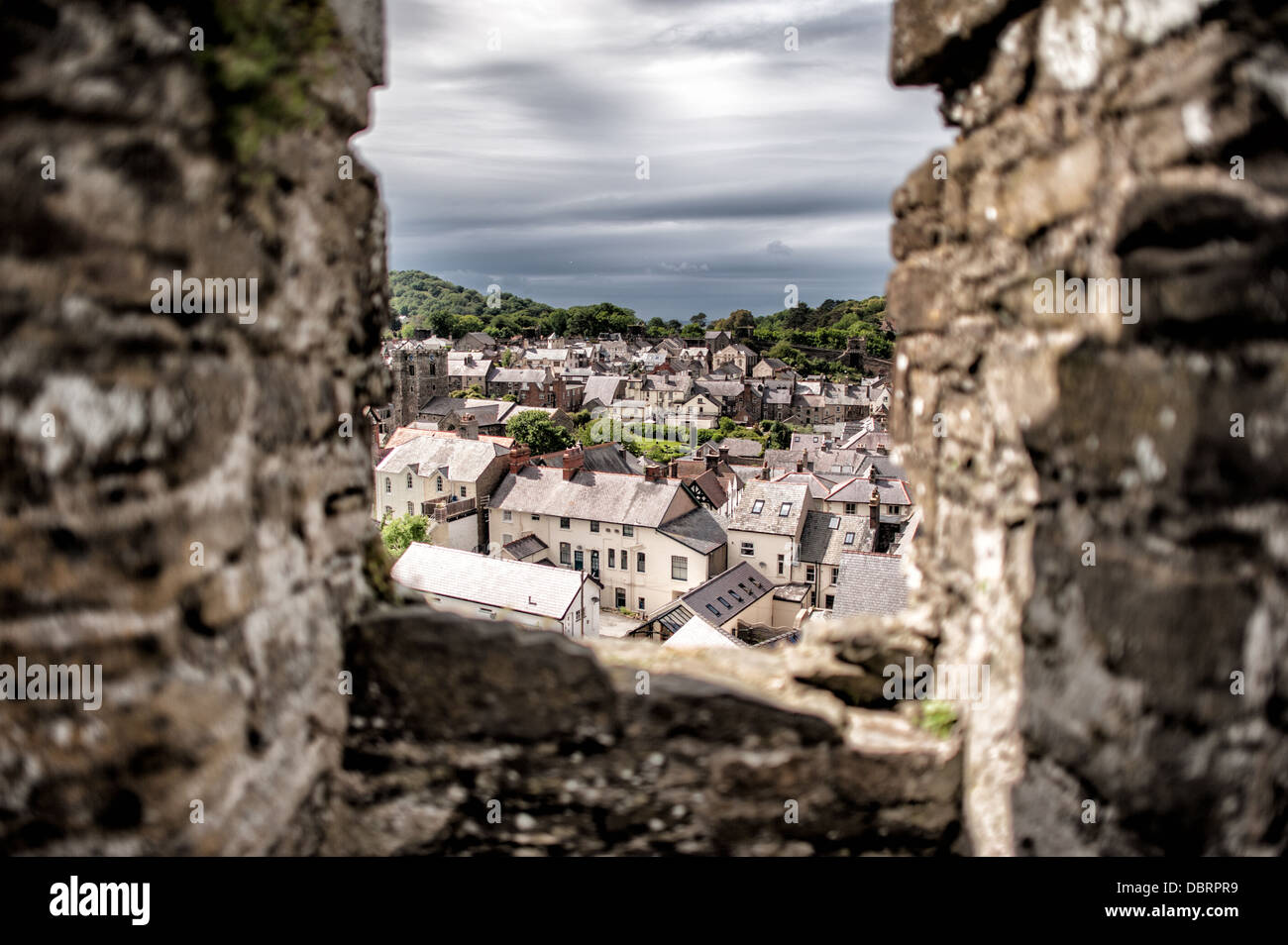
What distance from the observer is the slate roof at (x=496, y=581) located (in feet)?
76.0

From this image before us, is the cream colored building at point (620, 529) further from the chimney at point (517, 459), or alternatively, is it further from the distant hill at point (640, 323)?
the distant hill at point (640, 323)

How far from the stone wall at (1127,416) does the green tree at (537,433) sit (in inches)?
2066

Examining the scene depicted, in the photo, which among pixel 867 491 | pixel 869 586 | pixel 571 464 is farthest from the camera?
pixel 867 491

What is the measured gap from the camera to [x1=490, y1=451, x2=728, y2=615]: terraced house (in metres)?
32.7

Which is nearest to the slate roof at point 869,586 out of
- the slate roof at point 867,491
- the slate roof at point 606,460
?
the slate roof at point 867,491

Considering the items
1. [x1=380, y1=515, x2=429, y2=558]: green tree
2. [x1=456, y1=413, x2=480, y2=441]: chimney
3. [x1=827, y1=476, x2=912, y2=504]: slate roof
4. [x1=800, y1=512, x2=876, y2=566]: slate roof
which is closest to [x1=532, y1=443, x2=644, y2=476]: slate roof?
[x1=456, y1=413, x2=480, y2=441]: chimney

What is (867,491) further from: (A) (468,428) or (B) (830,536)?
(A) (468,428)

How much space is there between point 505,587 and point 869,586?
977 cm

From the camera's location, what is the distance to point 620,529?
33.3 metres

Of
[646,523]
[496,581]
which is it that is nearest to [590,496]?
[646,523]
